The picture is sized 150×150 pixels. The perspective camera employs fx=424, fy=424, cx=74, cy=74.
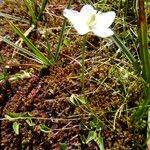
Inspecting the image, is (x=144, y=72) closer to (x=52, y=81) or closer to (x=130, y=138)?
(x=130, y=138)

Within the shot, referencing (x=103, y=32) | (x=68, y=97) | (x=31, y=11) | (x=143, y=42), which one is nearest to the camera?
(x=103, y=32)

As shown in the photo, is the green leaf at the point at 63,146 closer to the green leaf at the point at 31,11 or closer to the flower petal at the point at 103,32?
the flower petal at the point at 103,32

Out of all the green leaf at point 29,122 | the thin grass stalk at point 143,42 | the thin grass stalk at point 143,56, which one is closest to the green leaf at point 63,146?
the green leaf at point 29,122

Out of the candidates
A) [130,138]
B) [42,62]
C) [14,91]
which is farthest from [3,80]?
[130,138]

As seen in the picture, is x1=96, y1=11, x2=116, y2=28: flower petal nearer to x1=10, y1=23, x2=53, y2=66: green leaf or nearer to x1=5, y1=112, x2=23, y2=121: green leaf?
x1=10, y1=23, x2=53, y2=66: green leaf

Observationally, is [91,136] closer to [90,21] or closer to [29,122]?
[29,122]

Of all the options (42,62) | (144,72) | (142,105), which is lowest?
(142,105)

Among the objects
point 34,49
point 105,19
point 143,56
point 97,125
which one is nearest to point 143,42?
point 143,56
